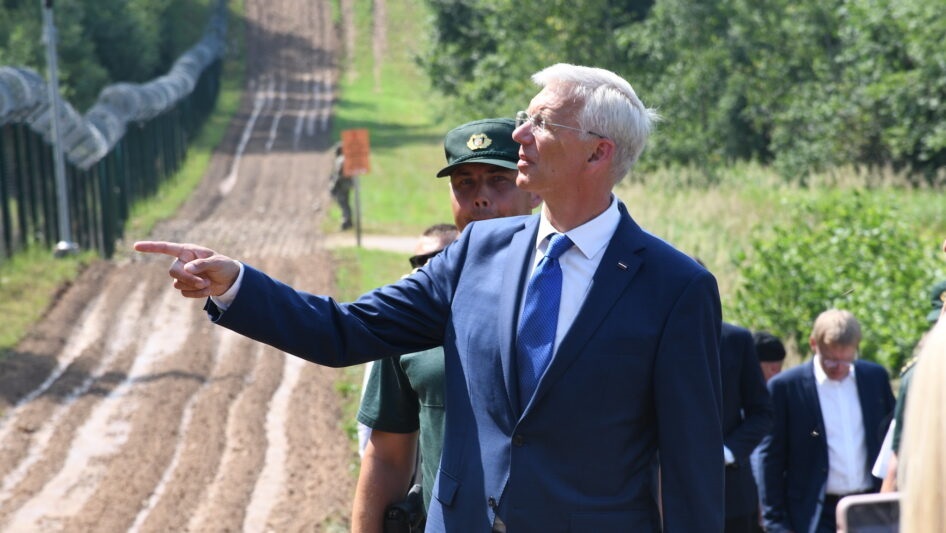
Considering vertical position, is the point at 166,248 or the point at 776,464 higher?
the point at 166,248

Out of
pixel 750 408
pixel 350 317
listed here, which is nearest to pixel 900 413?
pixel 750 408

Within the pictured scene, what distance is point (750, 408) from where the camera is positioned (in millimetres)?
6059

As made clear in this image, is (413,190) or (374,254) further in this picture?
(413,190)

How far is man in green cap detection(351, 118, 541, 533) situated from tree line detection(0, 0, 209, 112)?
101 ft

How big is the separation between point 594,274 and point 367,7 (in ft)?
222

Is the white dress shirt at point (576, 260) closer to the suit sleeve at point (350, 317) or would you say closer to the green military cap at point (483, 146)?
the suit sleeve at point (350, 317)

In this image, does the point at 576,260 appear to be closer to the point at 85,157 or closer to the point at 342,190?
the point at 85,157

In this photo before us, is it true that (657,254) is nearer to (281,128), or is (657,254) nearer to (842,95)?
(842,95)

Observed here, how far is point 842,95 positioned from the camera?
28141 mm

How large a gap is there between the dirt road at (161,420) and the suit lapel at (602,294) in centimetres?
592

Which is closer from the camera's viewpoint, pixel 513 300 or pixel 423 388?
pixel 513 300

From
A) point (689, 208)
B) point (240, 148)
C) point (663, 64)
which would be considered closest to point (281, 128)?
point (240, 148)

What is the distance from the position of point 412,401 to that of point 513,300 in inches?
33.2

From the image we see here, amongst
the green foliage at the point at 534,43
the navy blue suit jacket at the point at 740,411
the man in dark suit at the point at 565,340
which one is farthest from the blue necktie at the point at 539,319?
the green foliage at the point at 534,43
